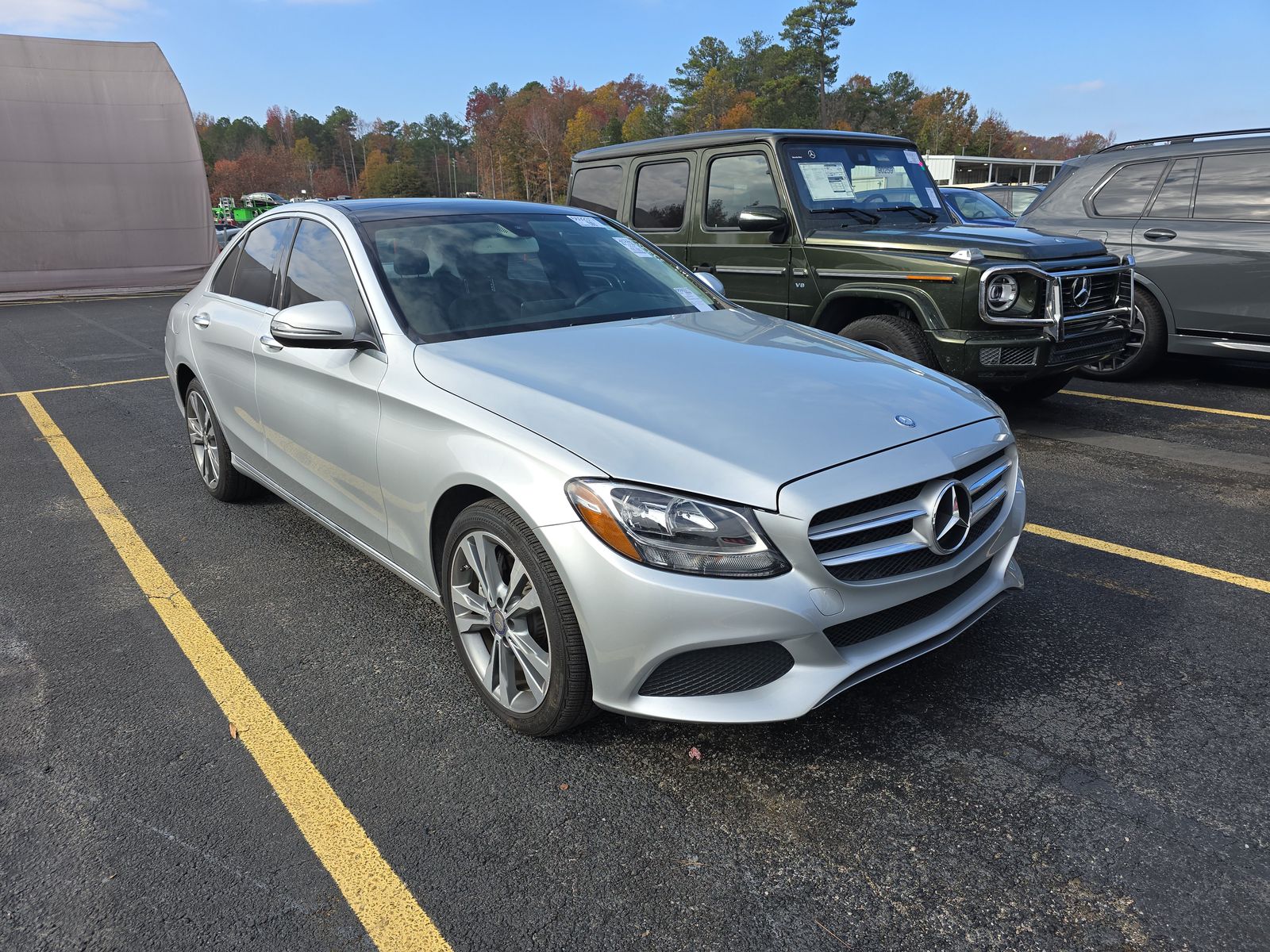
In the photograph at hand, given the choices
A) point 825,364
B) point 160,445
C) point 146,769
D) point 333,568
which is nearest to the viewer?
point 146,769

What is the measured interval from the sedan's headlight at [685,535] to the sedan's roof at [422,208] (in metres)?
2.06

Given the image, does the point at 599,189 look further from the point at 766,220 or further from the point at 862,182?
the point at 862,182

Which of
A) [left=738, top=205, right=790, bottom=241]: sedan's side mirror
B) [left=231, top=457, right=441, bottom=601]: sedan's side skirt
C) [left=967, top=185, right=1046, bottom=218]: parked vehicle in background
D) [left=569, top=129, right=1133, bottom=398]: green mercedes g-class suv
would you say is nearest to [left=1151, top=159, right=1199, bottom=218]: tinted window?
[left=569, top=129, right=1133, bottom=398]: green mercedes g-class suv

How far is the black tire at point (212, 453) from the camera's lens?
4887 mm

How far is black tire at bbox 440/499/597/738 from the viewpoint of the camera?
8.26 ft

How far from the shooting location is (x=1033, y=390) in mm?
7070

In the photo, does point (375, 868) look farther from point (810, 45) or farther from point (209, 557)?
point (810, 45)

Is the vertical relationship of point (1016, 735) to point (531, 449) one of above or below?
below

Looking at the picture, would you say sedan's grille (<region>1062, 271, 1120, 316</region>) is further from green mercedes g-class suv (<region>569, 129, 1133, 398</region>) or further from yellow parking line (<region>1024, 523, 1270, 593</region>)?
yellow parking line (<region>1024, 523, 1270, 593</region>)

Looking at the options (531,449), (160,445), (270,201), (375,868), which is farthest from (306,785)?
(270,201)

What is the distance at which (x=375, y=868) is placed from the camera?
91.7 inches

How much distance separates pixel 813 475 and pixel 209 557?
3242 millimetres

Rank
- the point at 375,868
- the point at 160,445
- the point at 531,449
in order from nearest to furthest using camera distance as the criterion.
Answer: the point at 375,868 → the point at 531,449 → the point at 160,445

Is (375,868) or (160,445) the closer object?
(375,868)
